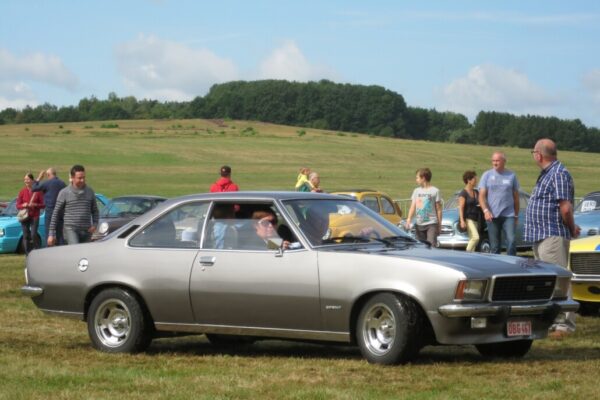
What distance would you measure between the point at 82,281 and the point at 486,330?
355cm

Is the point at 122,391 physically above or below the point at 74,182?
below

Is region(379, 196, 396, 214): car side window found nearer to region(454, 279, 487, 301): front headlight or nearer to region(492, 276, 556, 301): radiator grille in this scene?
region(492, 276, 556, 301): radiator grille

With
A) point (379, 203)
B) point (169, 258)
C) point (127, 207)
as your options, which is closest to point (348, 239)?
point (169, 258)

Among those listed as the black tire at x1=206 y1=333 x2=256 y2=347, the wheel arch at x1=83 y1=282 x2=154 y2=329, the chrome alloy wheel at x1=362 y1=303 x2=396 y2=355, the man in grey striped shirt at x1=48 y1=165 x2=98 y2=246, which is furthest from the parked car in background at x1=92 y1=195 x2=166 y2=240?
the chrome alloy wheel at x1=362 y1=303 x2=396 y2=355

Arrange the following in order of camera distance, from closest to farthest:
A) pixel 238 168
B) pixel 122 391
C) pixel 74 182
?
pixel 122 391 < pixel 74 182 < pixel 238 168

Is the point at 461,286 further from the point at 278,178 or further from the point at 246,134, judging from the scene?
the point at 246,134

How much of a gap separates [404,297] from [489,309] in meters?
0.64

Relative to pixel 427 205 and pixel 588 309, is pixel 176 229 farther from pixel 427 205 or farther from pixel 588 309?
pixel 427 205

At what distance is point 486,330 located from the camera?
907 cm

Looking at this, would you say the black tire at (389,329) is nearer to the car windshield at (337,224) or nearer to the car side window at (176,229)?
the car windshield at (337,224)

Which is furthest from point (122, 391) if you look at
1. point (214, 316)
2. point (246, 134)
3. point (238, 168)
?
point (246, 134)

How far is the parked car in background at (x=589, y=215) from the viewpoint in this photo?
20.0 metres

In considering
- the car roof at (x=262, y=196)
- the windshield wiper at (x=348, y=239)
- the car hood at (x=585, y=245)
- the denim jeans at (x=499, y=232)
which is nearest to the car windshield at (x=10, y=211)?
the denim jeans at (x=499, y=232)

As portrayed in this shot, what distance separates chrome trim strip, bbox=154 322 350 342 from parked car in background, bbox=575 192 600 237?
11.5 metres
